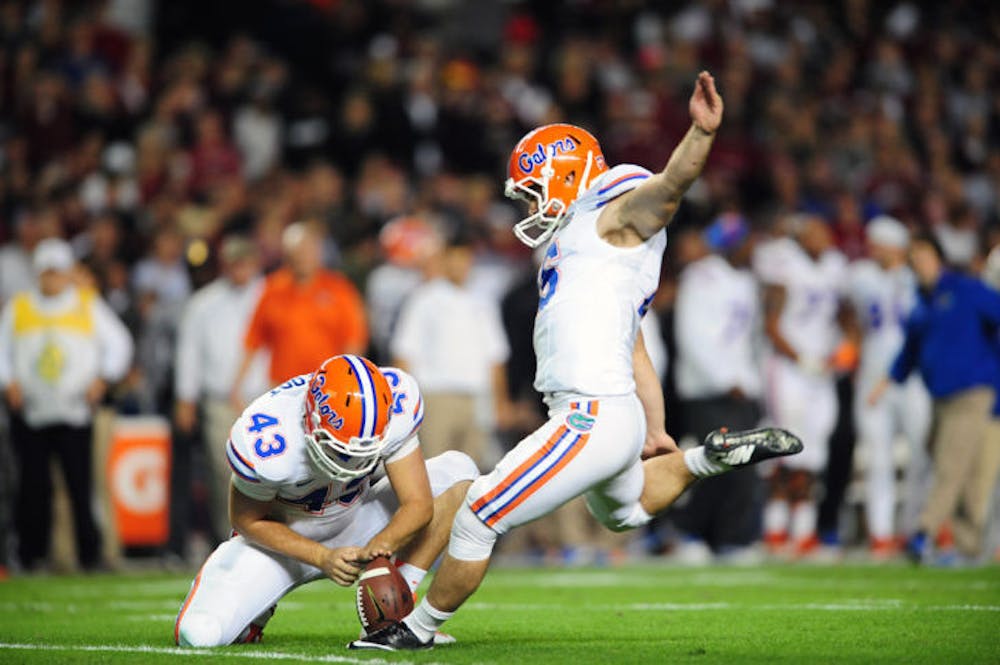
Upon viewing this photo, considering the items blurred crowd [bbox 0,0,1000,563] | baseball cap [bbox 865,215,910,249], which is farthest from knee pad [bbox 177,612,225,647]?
baseball cap [bbox 865,215,910,249]

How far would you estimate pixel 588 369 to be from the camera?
561cm

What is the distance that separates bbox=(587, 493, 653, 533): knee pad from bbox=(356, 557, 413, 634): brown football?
741mm

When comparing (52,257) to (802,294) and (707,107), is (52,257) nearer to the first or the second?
(802,294)

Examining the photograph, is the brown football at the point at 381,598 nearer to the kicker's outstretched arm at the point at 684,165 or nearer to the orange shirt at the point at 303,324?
the kicker's outstretched arm at the point at 684,165

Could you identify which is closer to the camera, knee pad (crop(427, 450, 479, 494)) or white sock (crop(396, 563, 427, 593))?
white sock (crop(396, 563, 427, 593))

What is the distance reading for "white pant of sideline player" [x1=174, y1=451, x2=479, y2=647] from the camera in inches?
236

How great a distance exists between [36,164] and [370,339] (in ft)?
11.0

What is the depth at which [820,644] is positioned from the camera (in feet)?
19.0

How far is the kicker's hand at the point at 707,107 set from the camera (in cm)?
536

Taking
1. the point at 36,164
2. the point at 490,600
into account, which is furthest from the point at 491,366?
the point at 36,164

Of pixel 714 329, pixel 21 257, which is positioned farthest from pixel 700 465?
pixel 21 257

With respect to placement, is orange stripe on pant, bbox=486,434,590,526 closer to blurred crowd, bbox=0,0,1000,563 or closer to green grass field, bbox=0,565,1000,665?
green grass field, bbox=0,565,1000,665

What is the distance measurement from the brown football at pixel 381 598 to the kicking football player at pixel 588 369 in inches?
1.6

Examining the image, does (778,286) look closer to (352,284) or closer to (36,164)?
(352,284)
